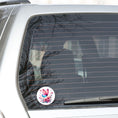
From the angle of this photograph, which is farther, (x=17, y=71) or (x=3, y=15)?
(x=3, y=15)

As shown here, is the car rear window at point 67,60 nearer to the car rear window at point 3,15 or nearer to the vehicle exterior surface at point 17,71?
the vehicle exterior surface at point 17,71

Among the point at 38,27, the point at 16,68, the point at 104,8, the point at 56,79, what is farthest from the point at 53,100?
the point at 104,8

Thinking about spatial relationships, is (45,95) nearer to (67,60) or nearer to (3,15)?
(67,60)

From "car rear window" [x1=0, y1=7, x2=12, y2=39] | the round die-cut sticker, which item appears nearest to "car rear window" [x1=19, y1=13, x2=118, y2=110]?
the round die-cut sticker

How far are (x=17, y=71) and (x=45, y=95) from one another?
24 cm

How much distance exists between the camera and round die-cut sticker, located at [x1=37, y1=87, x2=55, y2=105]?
2.28 metres

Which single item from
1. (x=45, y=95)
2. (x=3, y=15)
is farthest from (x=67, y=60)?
(x=3, y=15)

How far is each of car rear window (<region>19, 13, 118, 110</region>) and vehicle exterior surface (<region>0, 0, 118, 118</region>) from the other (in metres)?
0.03

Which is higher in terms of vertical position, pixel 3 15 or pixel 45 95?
pixel 3 15

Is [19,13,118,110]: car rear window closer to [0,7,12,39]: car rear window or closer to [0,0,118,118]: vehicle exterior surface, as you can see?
[0,0,118,118]: vehicle exterior surface

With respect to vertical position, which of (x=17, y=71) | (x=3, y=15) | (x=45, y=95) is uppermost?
(x=3, y=15)

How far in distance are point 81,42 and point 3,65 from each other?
549 millimetres

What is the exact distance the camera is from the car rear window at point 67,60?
7.61 ft

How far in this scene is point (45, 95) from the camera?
2285mm
